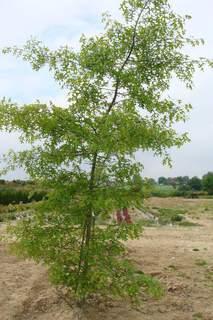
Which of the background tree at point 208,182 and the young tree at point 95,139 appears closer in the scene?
the young tree at point 95,139

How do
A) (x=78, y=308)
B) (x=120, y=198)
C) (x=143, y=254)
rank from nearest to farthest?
(x=120, y=198) < (x=78, y=308) < (x=143, y=254)

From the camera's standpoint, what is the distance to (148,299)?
26.0 feet

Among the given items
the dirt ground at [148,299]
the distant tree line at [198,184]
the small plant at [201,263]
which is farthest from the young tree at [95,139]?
the distant tree line at [198,184]

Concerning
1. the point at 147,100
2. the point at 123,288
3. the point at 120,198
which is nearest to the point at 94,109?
the point at 147,100

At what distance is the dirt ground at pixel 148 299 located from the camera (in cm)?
723

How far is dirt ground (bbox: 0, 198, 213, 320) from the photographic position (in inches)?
285

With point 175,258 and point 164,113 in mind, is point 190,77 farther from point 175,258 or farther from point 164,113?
point 175,258

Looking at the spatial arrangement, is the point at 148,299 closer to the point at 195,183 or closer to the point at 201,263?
the point at 201,263

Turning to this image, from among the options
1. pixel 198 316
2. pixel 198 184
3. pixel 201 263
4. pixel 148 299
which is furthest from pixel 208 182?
pixel 198 316

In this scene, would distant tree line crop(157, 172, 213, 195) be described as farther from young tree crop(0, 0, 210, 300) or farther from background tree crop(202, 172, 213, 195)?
young tree crop(0, 0, 210, 300)

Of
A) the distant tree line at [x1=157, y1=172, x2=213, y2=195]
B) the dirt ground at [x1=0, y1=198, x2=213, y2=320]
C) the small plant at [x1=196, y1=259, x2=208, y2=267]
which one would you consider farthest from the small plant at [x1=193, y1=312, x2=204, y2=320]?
the distant tree line at [x1=157, y1=172, x2=213, y2=195]

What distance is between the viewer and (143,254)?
10789 mm

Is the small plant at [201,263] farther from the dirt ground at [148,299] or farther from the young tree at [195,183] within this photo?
the young tree at [195,183]

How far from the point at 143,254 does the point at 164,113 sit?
5.16 meters
